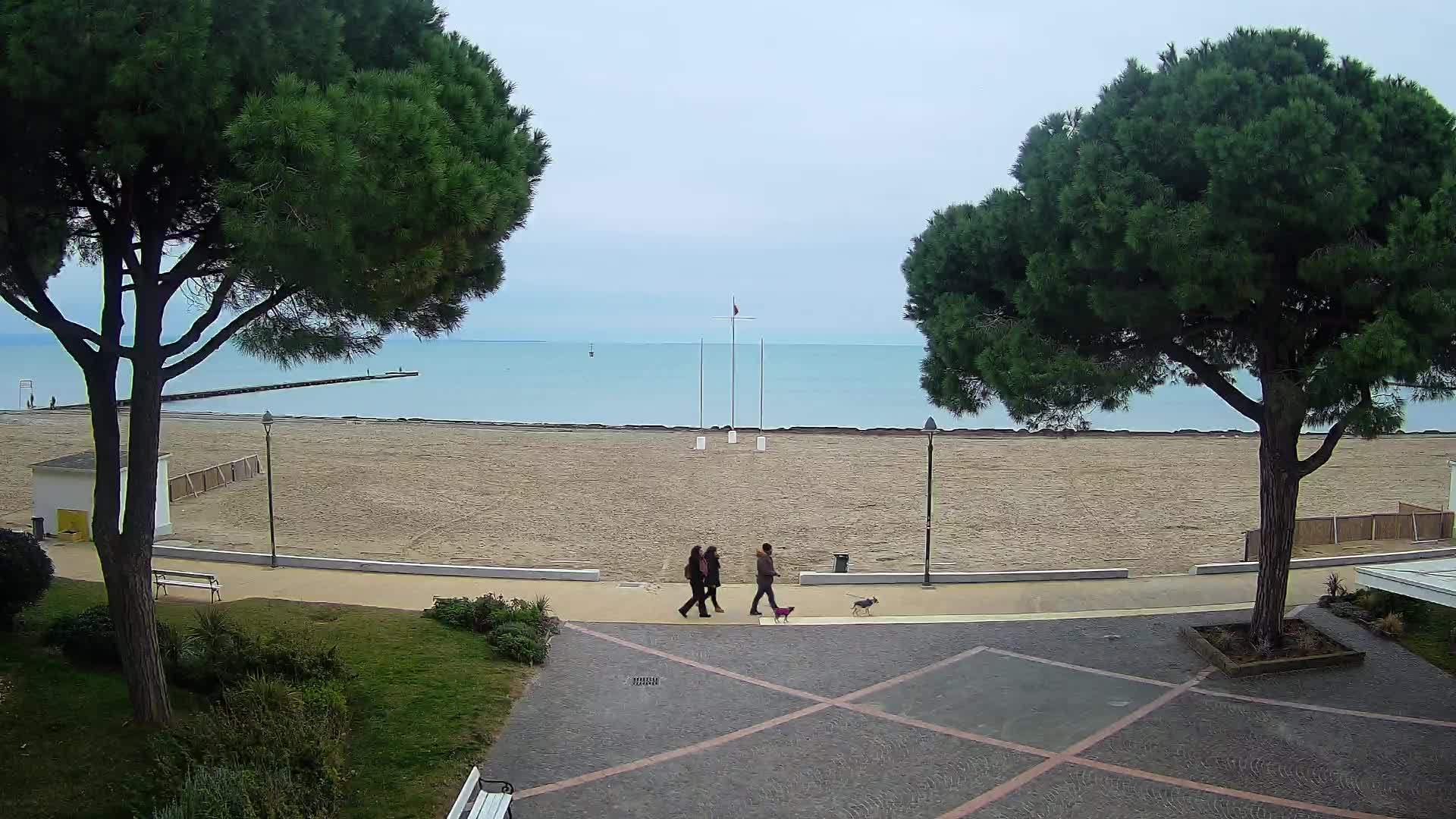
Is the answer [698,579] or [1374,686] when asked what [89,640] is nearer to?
[698,579]

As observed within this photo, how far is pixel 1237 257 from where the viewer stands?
36.6ft

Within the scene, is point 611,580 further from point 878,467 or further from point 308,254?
point 878,467

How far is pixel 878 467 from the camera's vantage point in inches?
1451

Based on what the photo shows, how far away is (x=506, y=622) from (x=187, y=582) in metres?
7.00

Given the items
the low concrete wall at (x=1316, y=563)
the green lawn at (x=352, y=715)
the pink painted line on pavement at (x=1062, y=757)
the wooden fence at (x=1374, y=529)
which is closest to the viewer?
the green lawn at (x=352, y=715)

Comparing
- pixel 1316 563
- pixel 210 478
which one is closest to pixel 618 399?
pixel 210 478

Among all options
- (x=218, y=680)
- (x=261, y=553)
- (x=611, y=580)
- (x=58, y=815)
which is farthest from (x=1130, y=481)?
(x=58, y=815)

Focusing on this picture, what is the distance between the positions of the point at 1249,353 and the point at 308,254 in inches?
495

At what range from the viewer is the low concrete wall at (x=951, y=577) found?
18562 millimetres

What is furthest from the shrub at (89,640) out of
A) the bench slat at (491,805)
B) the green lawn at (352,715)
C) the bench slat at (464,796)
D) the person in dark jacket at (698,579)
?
the person in dark jacket at (698,579)

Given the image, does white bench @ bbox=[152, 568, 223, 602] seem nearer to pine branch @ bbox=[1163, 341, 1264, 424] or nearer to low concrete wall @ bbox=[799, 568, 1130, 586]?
low concrete wall @ bbox=[799, 568, 1130, 586]

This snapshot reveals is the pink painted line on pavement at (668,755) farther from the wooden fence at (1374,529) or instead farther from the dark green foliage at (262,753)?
the wooden fence at (1374,529)

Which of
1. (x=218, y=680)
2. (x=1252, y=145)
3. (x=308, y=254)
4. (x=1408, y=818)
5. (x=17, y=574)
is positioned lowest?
(x=1408, y=818)

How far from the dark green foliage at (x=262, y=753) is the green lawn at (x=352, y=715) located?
30 centimetres
